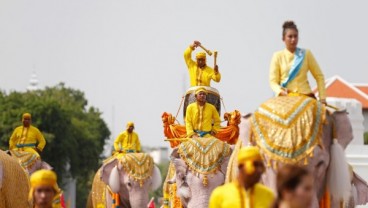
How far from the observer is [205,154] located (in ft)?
68.6

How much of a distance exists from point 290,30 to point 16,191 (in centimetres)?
557

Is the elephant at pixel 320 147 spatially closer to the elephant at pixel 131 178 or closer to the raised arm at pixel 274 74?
the raised arm at pixel 274 74

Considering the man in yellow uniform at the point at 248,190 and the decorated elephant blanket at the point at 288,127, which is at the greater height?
the decorated elephant blanket at the point at 288,127

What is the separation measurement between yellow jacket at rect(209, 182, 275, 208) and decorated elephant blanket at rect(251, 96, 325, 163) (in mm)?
2651

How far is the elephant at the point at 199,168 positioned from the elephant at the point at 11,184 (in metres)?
2.54

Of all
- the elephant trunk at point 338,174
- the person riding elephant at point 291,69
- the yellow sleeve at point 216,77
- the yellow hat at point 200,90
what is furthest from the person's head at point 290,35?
the yellow sleeve at point 216,77

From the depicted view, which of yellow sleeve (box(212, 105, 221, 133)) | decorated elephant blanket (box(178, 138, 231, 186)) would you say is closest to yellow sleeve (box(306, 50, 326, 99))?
decorated elephant blanket (box(178, 138, 231, 186))

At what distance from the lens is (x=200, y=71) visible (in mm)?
25531

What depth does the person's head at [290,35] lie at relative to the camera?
15016mm

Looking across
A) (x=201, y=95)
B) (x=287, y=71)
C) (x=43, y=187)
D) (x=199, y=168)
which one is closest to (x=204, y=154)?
(x=199, y=168)

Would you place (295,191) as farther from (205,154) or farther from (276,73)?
(205,154)

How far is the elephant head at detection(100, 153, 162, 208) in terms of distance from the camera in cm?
2577

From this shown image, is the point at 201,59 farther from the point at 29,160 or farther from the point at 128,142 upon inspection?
the point at 128,142

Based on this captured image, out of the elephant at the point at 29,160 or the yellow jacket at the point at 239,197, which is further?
the elephant at the point at 29,160
